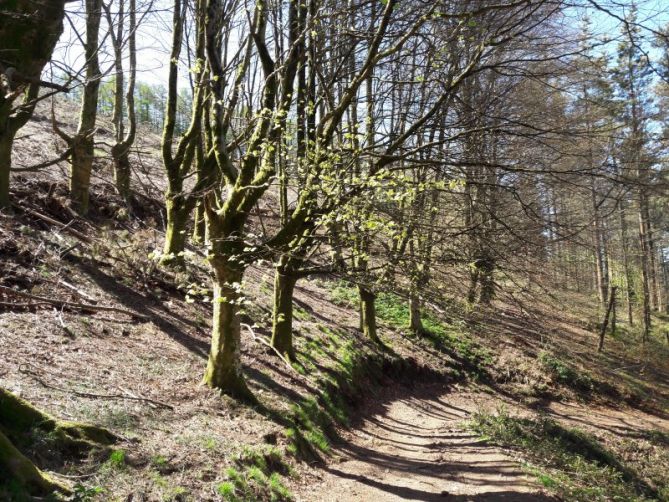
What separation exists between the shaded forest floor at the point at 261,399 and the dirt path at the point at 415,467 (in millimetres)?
40

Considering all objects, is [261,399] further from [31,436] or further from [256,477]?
[31,436]

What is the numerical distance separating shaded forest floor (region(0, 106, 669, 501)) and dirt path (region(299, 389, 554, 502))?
40 millimetres

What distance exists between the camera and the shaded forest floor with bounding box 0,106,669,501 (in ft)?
18.7

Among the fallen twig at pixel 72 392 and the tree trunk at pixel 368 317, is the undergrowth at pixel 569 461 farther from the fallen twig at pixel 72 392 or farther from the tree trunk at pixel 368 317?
the fallen twig at pixel 72 392

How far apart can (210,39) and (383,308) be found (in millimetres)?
13501

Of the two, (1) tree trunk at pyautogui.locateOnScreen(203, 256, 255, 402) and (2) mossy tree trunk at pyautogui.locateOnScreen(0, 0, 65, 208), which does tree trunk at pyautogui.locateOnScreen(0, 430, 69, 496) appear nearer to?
(2) mossy tree trunk at pyautogui.locateOnScreen(0, 0, 65, 208)

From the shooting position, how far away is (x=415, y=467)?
8.27 meters

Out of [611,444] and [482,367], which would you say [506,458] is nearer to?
[611,444]

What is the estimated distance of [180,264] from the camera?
37.8ft

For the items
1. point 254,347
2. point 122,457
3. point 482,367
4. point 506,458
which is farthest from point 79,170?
point 482,367

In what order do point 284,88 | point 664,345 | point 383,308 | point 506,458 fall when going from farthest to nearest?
point 664,345 < point 383,308 < point 506,458 < point 284,88

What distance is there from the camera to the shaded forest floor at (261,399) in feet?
18.7

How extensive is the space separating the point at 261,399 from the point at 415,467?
275 cm

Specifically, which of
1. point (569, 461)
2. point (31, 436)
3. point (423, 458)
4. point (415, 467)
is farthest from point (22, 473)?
point (569, 461)
